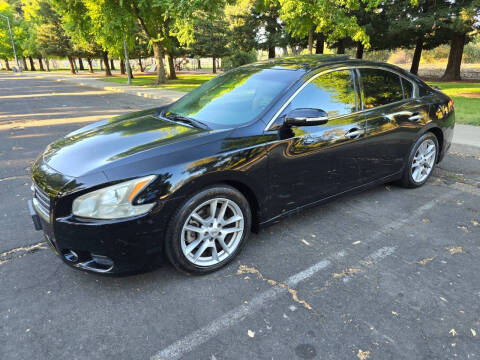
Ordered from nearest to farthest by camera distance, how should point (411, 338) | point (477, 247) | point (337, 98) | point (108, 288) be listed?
point (411, 338) → point (108, 288) → point (477, 247) → point (337, 98)

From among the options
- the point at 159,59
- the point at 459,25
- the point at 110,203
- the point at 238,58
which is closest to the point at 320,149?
the point at 110,203

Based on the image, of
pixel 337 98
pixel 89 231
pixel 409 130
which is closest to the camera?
pixel 89 231

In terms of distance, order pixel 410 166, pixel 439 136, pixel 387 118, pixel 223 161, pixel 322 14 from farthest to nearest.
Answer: pixel 322 14
pixel 439 136
pixel 410 166
pixel 387 118
pixel 223 161

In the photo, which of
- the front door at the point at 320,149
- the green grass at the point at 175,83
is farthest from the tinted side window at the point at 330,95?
the green grass at the point at 175,83

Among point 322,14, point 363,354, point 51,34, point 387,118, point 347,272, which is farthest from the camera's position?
point 51,34

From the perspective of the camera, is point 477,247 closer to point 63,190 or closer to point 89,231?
point 89,231

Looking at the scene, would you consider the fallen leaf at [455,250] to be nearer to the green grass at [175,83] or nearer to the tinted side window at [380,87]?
the tinted side window at [380,87]

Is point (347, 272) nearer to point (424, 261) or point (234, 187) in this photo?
point (424, 261)

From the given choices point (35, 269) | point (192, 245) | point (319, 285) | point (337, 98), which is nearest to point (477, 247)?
point (319, 285)

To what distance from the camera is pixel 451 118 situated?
479cm

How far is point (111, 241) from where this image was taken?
2328mm

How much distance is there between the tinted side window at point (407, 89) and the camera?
13.8ft

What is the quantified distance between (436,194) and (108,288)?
13.3 feet

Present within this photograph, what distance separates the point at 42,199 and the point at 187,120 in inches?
55.3
